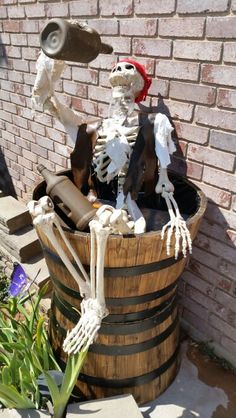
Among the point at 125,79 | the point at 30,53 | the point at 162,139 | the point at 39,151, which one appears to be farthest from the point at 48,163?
the point at 162,139

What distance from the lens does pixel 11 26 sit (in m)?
2.63

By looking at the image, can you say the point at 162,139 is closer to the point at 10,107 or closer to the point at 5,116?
the point at 10,107

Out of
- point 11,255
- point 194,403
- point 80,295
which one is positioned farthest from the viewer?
point 11,255

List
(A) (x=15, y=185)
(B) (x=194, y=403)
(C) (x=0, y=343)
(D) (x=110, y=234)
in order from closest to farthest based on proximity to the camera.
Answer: (D) (x=110, y=234) → (C) (x=0, y=343) → (B) (x=194, y=403) → (A) (x=15, y=185)

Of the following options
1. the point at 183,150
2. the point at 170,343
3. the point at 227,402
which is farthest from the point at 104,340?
the point at 183,150

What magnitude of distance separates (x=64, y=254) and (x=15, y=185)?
85.1 inches

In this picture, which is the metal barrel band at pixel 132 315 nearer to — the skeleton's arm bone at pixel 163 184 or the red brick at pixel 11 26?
the skeleton's arm bone at pixel 163 184

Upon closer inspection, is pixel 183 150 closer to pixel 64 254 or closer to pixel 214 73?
pixel 214 73

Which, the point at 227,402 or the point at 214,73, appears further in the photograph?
the point at 227,402

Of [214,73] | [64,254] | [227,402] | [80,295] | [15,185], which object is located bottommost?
[227,402]

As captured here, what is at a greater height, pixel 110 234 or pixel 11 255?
pixel 110 234

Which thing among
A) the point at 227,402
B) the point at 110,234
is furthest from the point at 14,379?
the point at 227,402

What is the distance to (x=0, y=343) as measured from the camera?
1615 millimetres

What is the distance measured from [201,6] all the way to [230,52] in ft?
0.74
